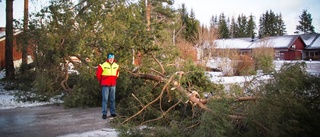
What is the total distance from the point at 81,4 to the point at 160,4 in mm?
20761

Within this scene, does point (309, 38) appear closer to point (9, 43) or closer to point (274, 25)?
point (274, 25)

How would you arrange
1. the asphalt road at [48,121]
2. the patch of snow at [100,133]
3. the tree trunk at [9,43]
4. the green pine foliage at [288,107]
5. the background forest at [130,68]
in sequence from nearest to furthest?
1. the green pine foliage at [288,107]
2. the background forest at [130,68]
3. the patch of snow at [100,133]
4. the asphalt road at [48,121]
5. the tree trunk at [9,43]

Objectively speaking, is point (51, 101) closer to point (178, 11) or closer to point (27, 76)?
point (27, 76)

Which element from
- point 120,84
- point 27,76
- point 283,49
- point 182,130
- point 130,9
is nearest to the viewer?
point 182,130

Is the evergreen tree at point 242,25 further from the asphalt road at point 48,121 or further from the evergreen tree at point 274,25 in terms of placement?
the asphalt road at point 48,121

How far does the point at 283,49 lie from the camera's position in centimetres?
5109

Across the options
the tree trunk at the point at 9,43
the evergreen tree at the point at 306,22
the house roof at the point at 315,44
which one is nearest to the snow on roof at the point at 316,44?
the house roof at the point at 315,44

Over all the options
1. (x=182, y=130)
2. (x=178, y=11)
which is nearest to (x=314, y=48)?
(x=178, y=11)

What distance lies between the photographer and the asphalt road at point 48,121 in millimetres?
6234

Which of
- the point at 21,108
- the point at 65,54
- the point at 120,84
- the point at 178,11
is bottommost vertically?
the point at 21,108

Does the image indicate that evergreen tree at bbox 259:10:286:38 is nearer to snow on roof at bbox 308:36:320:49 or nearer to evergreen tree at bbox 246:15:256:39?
evergreen tree at bbox 246:15:256:39

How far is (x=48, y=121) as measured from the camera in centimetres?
734

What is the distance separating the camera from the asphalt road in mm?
6234

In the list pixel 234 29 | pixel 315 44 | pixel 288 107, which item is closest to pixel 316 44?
pixel 315 44
